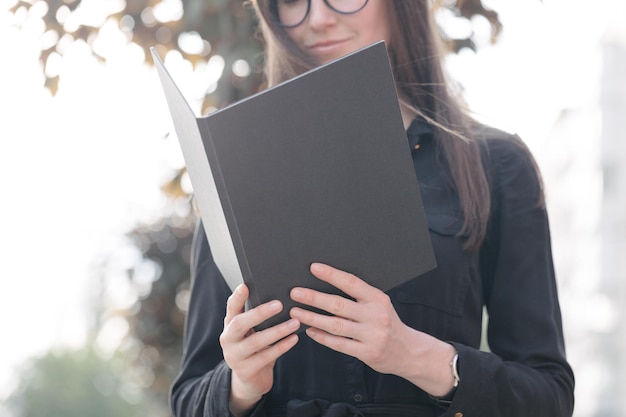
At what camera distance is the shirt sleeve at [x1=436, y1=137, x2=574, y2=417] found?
1560 mm

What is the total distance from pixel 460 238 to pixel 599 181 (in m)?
25.7

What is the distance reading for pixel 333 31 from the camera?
1.83 m

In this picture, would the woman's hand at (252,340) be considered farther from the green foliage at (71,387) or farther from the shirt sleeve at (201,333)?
the green foliage at (71,387)

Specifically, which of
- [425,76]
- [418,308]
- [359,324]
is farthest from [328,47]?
[359,324]

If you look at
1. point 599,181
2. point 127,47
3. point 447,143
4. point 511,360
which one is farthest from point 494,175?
point 599,181

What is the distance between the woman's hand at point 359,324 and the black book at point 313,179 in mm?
31

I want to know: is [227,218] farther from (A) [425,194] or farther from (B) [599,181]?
(B) [599,181]

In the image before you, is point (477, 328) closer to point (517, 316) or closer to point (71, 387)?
point (517, 316)

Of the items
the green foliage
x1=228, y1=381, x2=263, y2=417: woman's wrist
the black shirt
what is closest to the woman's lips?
the black shirt

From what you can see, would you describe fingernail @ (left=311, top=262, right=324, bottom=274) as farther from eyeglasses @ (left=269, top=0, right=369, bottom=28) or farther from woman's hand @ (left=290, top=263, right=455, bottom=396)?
eyeglasses @ (left=269, top=0, right=369, bottom=28)

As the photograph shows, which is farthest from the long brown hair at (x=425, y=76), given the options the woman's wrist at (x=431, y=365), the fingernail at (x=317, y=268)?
the fingernail at (x=317, y=268)

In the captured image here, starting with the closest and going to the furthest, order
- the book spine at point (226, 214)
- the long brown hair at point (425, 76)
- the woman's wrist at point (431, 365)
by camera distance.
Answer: the book spine at point (226, 214) < the woman's wrist at point (431, 365) < the long brown hair at point (425, 76)

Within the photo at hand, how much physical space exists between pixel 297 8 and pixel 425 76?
31 cm

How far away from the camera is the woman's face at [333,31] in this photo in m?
1.80
